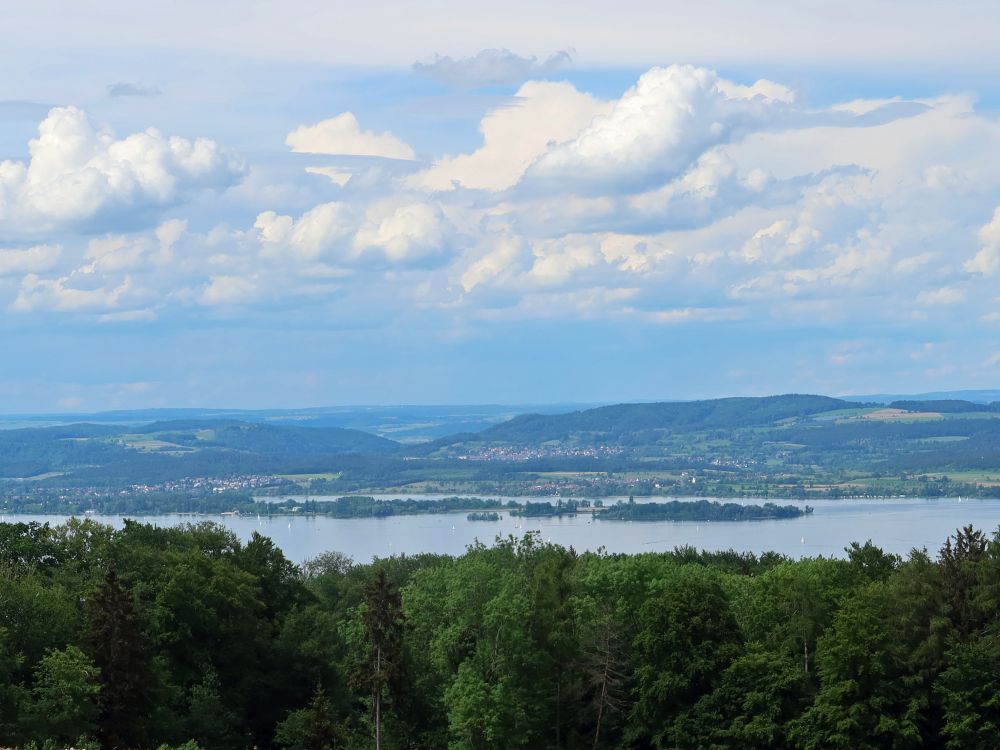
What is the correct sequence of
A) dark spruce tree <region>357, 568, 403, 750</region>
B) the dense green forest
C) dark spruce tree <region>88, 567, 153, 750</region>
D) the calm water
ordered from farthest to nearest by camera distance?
the calm water → dark spruce tree <region>357, 568, 403, 750</region> → the dense green forest → dark spruce tree <region>88, 567, 153, 750</region>

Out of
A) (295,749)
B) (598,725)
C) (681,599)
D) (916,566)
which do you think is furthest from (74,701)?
(916,566)

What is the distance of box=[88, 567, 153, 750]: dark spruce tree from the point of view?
37.9m

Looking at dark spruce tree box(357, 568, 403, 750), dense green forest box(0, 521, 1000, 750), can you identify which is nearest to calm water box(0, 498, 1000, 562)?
dense green forest box(0, 521, 1000, 750)

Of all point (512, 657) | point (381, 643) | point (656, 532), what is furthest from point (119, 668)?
point (656, 532)

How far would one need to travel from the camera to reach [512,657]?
146 feet

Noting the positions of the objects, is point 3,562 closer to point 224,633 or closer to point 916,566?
point 224,633

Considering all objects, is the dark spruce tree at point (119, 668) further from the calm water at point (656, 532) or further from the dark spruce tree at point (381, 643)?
the calm water at point (656, 532)

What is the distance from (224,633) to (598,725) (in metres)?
13.7

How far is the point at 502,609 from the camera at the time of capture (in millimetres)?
44031

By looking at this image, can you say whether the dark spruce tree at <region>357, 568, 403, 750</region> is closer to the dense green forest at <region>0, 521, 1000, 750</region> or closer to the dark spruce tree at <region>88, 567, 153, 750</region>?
the dense green forest at <region>0, 521, 1000, 750</region>

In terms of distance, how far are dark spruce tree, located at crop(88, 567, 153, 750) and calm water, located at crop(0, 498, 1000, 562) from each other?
9093 centimetres

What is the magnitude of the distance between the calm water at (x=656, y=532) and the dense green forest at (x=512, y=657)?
8066cm

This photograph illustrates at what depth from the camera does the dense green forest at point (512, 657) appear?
131 ft

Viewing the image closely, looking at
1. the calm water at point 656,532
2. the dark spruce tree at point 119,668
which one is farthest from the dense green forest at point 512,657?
the calm water at point 656,532
